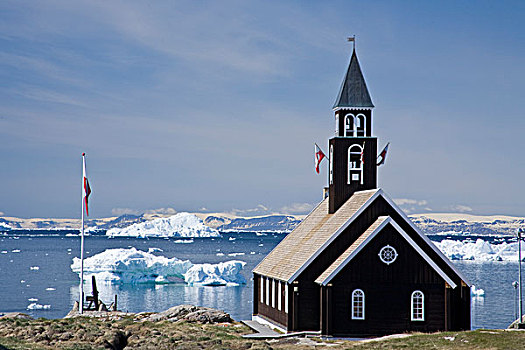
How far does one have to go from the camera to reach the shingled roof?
35.3 m

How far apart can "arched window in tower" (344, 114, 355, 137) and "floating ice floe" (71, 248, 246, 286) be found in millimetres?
54363

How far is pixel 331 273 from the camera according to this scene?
33.8 m

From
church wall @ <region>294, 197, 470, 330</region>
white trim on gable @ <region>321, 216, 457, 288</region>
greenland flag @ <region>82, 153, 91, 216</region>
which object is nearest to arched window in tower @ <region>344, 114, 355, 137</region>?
church wall @ <region>294, 197, 470, 330</region>

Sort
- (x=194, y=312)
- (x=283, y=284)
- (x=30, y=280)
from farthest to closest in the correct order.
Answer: (x=30, y=280)
(x=194, y=312)
(x=283, y=284)

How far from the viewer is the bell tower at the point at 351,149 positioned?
38.5 meters

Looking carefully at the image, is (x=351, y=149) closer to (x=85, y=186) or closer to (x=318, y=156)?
(x=318, y=156)

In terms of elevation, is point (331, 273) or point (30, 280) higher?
point (331, 273)

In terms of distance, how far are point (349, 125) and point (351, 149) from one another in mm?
1333

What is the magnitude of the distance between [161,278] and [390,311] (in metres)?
66.0

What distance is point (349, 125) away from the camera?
128ft

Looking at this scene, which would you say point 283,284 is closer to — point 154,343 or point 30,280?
point 154,343

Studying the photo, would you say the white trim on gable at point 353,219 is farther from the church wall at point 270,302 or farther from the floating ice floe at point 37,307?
the floating ice floe at point 37,307

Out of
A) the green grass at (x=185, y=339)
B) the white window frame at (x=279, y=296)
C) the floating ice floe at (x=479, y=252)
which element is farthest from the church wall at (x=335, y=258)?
the floating ice floe at (x=479, y=252)

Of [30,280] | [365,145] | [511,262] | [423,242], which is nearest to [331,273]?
[423,242]
